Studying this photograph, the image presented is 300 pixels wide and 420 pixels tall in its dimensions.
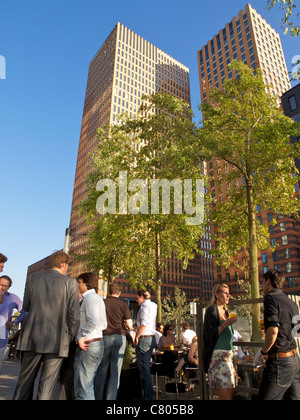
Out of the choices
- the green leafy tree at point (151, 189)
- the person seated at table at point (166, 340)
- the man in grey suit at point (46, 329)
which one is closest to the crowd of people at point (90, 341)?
the man in grey suit at point (46, 329)

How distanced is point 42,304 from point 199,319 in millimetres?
3015

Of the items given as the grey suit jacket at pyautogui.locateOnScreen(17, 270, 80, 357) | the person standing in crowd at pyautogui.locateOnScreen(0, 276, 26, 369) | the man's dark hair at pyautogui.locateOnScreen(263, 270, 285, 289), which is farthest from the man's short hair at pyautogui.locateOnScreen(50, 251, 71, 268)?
the man's dark hair at pyautogui.locateOnScreen(263, 270, 285, 289)

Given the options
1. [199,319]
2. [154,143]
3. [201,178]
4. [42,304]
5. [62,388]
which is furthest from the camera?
[154,143]

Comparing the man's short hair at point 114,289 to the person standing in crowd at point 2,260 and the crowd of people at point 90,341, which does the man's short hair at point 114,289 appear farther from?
the person standing in crowd at point 2,260

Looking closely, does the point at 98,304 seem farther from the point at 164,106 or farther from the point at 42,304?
the point at 164,106

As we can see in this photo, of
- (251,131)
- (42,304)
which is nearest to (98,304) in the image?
(42,304)

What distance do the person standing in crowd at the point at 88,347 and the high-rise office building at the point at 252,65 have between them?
6644 cm

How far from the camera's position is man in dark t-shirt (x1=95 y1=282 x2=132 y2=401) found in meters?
4.99

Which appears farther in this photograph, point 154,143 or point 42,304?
point 154,143

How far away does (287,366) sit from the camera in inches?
125

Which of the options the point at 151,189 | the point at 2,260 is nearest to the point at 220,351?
the point at 2,260

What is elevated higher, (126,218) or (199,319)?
(126,218)

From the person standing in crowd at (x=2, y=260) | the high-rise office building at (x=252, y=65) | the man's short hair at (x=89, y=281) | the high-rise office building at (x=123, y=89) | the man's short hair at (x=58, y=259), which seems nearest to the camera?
the man's short hair at (x=58, y=259)

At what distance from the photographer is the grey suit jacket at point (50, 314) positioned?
11.8 ft
